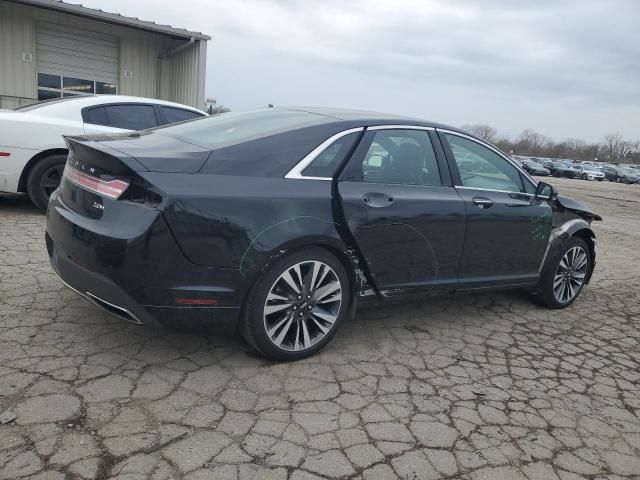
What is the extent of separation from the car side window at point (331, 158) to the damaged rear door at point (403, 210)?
0.21 feet

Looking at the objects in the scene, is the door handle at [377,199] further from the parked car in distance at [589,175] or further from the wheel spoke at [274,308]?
the parked car in distance at [589,175]

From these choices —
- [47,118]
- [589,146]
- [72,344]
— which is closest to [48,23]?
[47,118]

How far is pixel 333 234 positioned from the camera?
3.22 m

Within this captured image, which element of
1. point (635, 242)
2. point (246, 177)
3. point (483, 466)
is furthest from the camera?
point (635, 242)

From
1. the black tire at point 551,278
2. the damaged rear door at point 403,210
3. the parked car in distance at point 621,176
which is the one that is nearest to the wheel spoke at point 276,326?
the damaged rear door at point 403,210

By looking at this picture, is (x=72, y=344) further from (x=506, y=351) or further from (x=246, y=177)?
(x=506, y=351)

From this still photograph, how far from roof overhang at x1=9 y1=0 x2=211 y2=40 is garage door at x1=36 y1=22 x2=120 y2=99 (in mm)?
986

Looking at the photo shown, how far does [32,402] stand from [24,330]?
0.91m

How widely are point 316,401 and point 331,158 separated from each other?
56.8 inches

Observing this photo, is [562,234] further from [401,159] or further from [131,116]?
[131,116]

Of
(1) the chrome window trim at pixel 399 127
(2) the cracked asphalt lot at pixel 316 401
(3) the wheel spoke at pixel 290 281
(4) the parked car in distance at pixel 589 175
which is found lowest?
(4) the parked car in distance at pixel 589 175

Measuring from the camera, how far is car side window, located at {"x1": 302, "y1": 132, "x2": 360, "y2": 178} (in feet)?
10.7

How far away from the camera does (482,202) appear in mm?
4035

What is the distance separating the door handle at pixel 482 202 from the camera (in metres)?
3.99
